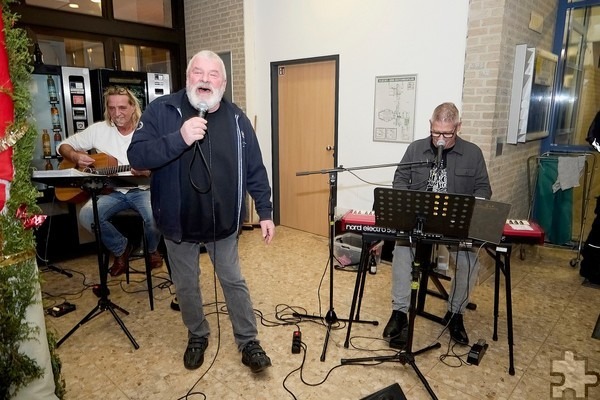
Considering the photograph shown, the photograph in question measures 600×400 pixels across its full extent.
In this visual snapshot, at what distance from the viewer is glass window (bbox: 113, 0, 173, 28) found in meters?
4.65

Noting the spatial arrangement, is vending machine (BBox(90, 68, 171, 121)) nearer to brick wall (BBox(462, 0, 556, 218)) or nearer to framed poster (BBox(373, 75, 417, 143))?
framed poster (BBox(373, 75, 417, 143))

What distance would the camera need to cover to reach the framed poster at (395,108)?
139 inches

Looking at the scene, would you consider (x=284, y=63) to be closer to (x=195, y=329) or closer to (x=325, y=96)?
(x=325, y=96)

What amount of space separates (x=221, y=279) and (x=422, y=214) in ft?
3.44

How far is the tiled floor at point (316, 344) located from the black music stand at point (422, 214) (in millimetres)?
406

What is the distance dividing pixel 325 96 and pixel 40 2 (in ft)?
9.78

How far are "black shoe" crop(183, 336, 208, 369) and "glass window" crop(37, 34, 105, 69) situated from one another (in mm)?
3515

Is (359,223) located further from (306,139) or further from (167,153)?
(306,139)

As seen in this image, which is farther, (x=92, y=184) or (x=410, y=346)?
(x=92, y=184)

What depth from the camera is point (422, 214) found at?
1842 mm

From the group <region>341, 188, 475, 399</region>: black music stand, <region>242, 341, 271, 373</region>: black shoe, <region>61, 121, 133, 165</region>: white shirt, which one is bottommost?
<region>242, 341, 271, 373</region>: black shoe

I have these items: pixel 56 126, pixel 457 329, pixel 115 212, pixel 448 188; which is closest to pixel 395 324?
pixel 457 329

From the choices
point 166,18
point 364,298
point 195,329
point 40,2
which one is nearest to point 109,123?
point 195,329

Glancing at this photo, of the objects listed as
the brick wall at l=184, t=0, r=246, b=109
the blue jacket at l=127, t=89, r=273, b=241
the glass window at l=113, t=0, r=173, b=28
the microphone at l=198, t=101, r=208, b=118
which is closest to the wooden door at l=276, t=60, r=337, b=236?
the brick wall at l=184, t=0, r=246, b=109
